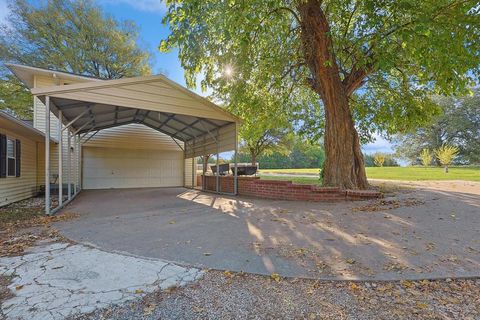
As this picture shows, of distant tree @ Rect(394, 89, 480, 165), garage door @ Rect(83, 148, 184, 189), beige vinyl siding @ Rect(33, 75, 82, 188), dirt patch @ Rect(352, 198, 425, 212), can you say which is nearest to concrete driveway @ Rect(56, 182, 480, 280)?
dirt patch @ Rect(352, 198, 425, 212)

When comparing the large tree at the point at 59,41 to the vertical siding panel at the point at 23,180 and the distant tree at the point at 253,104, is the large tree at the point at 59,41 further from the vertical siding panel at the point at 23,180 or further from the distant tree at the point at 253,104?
the distant tree at the point at 253,104

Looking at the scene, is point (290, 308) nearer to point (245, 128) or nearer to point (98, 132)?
point (245, 128)

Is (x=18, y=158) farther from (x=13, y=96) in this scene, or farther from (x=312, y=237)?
(x=13, y=96)

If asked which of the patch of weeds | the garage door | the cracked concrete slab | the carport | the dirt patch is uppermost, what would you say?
the carport

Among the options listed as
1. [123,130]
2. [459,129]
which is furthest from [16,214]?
[459,129]

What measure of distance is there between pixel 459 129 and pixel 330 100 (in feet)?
120

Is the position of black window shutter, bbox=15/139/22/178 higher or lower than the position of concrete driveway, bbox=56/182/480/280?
higher

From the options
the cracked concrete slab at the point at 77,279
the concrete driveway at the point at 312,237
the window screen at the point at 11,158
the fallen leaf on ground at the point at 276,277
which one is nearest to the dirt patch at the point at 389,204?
the concrete driveway at the point at 312,237

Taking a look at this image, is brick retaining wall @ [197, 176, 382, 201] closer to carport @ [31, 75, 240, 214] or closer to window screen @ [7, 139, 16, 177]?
carport @ [31, 75, 240, 214]

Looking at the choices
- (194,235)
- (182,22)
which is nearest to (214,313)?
(194,235)

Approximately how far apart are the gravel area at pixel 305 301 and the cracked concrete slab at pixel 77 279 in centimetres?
20

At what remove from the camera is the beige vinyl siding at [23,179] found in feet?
24.3

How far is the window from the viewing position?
25.0 feet

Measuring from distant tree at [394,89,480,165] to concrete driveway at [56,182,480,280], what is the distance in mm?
32837
